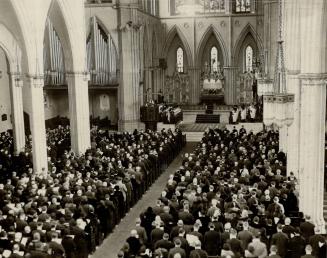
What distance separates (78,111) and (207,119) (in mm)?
14388

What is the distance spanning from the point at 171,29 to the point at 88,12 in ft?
35.3

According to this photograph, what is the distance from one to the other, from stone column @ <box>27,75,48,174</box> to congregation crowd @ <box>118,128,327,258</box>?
6.76 metres

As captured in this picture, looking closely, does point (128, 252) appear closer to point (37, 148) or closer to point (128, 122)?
point (37, 148)

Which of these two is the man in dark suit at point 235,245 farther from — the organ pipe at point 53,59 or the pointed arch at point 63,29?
the organ pipe at point 53,59

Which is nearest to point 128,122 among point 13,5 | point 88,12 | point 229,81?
point 88,12

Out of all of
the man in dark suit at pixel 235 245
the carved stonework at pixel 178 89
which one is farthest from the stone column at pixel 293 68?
the carved stonework at pixel 178 89

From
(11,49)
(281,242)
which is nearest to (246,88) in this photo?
(11,49)

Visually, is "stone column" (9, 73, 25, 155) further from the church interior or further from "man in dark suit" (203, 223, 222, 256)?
"man in dark suit" (203, 223, 222, 256)

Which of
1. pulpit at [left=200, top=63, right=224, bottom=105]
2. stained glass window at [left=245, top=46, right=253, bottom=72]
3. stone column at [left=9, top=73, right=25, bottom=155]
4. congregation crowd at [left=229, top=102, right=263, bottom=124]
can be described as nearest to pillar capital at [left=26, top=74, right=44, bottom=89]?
stone column at [left=9, top=73, right=25, bottom=155]

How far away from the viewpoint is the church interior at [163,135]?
13266 mm

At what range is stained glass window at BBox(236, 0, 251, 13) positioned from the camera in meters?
44.8

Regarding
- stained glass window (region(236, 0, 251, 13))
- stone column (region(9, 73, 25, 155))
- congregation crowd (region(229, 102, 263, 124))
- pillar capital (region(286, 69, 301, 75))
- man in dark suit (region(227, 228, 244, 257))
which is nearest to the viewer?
man in dark suit (region(227, 228, 244, 257))

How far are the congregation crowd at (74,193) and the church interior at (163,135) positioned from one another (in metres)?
0.06

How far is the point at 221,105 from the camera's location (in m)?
44.2
